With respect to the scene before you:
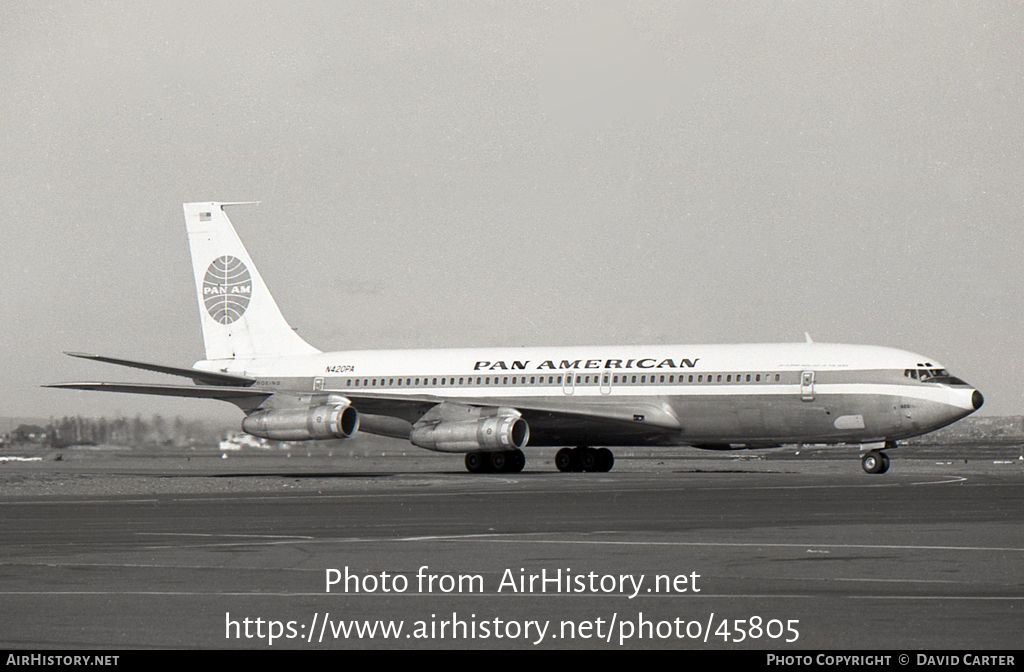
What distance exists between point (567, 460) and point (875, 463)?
427 inches

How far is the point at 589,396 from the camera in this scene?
42.6 meters

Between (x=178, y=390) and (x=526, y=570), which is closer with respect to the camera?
(x=526, y=570)

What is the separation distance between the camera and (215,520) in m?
19.7

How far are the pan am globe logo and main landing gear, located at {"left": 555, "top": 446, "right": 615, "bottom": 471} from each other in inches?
533

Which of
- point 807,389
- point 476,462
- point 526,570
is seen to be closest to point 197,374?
point 476,462

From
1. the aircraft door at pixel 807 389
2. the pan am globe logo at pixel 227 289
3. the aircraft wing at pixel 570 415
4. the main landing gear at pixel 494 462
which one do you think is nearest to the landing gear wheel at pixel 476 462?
the main landing gear at pixel 494 462

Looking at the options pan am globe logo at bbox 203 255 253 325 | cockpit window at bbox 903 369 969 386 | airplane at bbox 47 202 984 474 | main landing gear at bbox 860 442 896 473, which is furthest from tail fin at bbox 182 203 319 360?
cockpit window at bbox 903 369 969 386

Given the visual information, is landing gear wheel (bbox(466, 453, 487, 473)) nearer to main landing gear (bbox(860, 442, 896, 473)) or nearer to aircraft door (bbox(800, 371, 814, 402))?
aircraft door (bbox(800, 371, 814, 402))

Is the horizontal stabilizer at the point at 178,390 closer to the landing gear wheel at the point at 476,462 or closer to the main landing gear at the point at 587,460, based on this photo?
the landing gear wheel at the point at 476,462

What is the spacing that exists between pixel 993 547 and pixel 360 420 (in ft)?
111

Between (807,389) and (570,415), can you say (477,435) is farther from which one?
(807,389)

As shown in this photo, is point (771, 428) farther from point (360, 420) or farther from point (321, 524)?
point (321, 524)

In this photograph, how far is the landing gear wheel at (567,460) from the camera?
44969mm

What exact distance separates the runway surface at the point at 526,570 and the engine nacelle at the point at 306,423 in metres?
15.2
